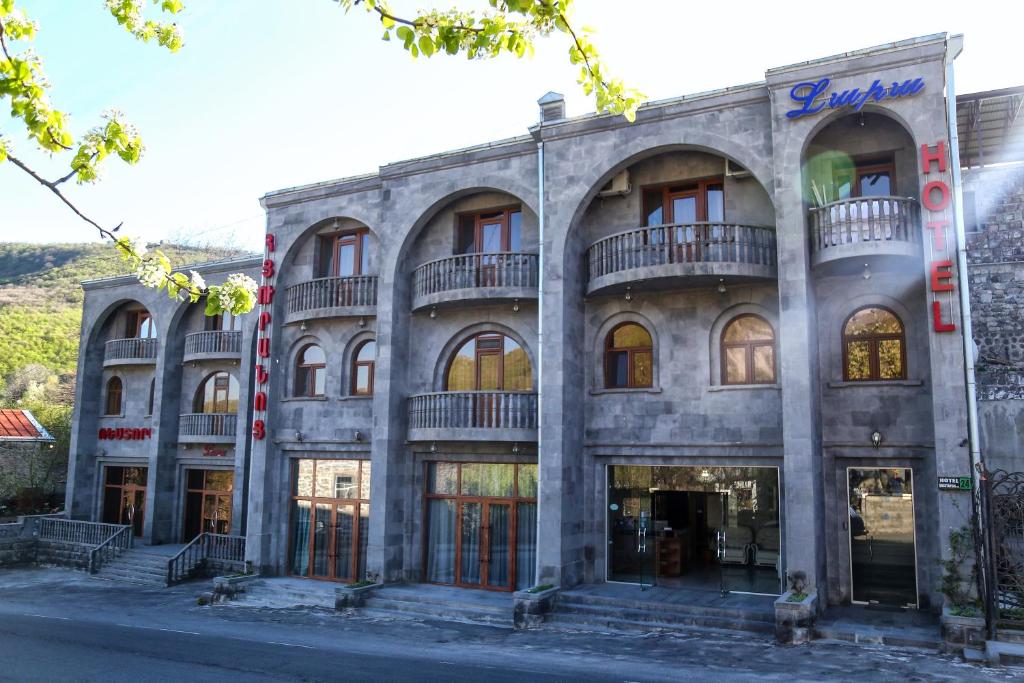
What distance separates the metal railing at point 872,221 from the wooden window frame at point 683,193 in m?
2.90

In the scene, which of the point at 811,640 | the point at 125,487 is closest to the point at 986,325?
the point at 811,640

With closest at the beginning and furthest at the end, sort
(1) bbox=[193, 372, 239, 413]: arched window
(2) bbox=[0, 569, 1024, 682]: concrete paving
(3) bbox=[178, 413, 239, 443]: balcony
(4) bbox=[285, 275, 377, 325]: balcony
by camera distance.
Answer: (2) bbox=[0, 569, 1024, 682]: concrete paving, (4) bbox=[285, 275, 377, 325]: balcony, (3) bbox=[178, 413, 239, 443]: balcony, (1) bbox=[193, 372, 239, 413]: arched window

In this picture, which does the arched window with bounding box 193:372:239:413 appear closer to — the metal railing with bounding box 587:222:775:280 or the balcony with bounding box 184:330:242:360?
the balcony with bounding box 184:330:242:360

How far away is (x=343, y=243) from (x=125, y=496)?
14.7 metres

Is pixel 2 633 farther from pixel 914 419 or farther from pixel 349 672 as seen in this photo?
pixel 914 419

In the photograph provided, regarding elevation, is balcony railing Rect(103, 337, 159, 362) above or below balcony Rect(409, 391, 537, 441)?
above

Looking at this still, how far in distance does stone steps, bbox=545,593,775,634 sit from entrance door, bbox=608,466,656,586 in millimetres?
2000

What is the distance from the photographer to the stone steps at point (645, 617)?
1488 centimetres

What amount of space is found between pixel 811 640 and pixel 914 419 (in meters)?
4.94

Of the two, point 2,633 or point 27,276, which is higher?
point 27,276

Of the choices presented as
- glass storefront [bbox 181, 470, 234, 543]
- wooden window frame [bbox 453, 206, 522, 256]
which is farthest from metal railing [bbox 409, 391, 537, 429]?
glass storefront [bbox 181, 470, 234, 543]

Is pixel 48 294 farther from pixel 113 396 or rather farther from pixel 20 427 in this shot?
pixel 113 396

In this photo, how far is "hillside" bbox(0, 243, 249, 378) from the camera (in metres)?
66.8

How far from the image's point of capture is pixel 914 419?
615 inches
